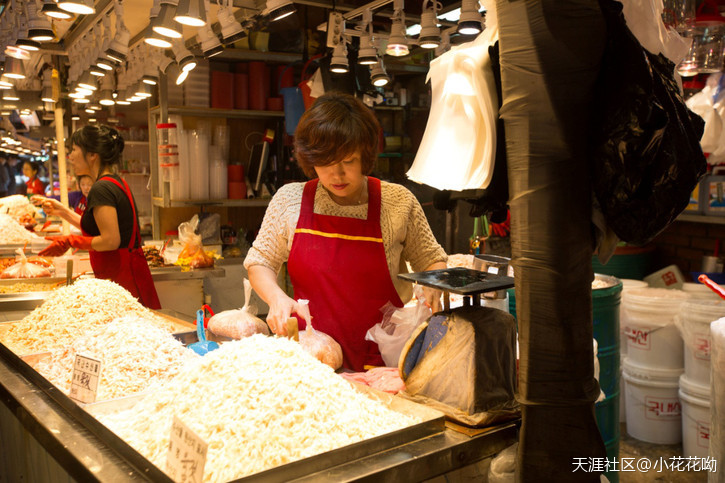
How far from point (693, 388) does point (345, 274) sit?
2.44 m

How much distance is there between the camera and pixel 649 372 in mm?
3633

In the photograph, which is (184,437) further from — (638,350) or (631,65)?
(638,350)

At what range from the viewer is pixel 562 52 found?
1.00m

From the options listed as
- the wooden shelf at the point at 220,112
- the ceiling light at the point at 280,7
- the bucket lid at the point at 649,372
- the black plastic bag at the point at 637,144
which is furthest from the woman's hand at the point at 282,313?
the wooden shelf at the point at 220,112

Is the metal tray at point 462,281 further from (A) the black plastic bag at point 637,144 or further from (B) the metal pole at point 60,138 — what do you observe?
(B) the metal pole at point 60,138

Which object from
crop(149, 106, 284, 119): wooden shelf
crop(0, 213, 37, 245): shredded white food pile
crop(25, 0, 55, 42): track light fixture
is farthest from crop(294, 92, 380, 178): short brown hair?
crop(0, 213, 37, 245): shredded white food pile

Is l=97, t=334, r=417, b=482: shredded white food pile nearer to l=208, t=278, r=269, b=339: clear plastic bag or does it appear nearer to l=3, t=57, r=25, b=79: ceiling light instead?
l=208, t=278, r=269, b=339: clear plastic bag

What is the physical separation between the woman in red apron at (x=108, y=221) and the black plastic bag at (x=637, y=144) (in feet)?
9.87

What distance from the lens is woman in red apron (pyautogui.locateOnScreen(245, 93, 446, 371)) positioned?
2.04 metres

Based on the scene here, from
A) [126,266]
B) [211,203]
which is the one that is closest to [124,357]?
[126,266]

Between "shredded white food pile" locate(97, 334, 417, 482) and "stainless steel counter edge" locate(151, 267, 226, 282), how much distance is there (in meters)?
2.76

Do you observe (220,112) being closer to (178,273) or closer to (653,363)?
(178,273)

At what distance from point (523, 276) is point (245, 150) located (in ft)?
16.9

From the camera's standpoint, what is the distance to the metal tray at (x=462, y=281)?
126 cm
